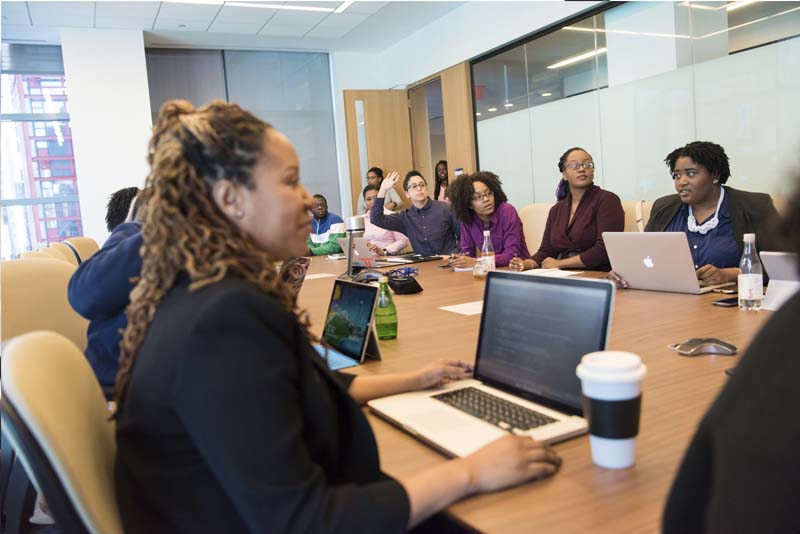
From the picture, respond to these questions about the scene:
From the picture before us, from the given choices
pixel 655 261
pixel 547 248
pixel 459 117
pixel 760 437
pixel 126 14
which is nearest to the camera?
pixel 760 437

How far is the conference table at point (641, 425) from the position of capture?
84 centimetres

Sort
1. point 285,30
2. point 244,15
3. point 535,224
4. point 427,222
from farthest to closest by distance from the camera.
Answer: point 285,30, point 244,15, point 427,222, point 535,224

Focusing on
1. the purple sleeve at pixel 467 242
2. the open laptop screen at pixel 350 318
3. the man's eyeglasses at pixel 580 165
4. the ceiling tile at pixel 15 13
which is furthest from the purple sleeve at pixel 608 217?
the ceiling tile at pixel 15 13

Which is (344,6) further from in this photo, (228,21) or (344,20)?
(228,21)

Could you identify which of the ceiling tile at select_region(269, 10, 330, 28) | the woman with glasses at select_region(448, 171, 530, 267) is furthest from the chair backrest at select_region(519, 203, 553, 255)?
the ceiling tile at select_region(269, 10, 330, 28)

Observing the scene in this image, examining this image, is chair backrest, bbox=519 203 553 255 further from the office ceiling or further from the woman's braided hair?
the woman's braided hair

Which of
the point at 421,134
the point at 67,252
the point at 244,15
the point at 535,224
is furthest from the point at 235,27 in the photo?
the point at 535,224

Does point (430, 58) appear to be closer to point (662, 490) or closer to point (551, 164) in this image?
point (551, 164)

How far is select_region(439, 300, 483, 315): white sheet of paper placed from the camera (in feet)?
7.49

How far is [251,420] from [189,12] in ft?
20.8

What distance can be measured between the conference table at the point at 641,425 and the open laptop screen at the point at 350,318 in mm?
79

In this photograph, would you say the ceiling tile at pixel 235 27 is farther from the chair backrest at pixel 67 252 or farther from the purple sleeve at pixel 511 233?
the purple sleeve at pixel 511 233

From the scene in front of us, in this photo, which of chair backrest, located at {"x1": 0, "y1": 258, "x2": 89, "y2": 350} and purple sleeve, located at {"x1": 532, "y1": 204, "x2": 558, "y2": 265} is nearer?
chair backrest, located at {"x1": 0, "y1": 258, "x2": 89, "y2": 350}

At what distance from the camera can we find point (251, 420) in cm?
78
